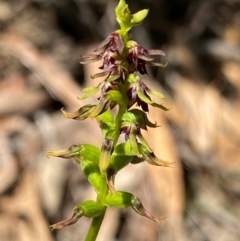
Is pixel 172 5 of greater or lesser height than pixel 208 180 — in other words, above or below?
above

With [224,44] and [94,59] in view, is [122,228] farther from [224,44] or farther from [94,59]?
[94,59]

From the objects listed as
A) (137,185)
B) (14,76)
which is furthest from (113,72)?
(14,76)

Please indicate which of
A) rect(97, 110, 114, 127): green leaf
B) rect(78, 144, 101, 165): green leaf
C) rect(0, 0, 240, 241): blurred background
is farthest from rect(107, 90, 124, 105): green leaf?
rect(0, 0, 240, 241): blurred background

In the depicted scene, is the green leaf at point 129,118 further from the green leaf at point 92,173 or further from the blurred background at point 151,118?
the blurred background at point 151,118

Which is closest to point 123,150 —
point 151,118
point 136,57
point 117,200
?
point 117,200

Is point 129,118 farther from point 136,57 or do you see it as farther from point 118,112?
point 136,57

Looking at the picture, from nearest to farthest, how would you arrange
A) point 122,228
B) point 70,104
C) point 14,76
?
point 122,228 → point 70,104 → point 14,76
